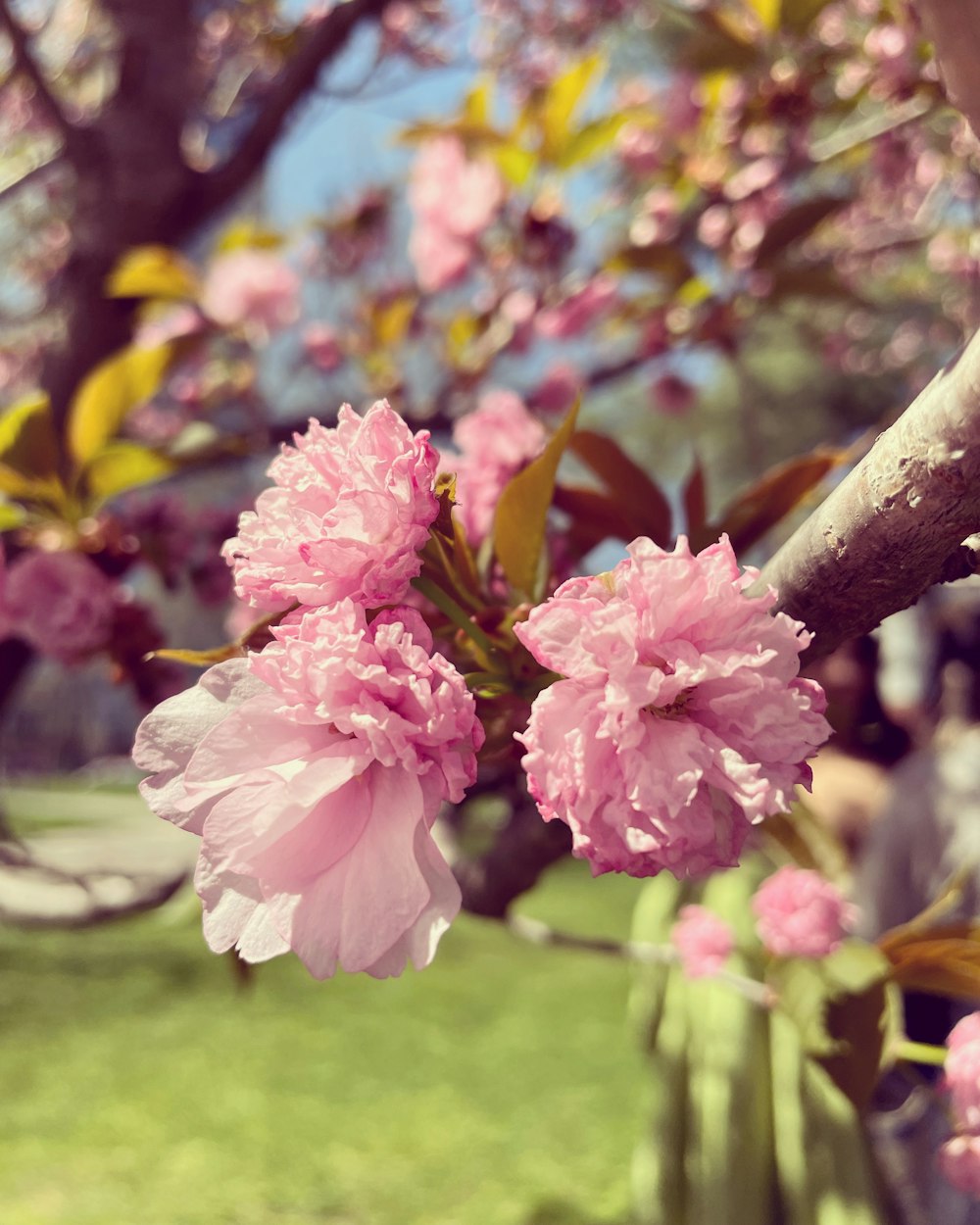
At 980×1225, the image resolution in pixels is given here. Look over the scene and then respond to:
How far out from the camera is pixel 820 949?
2.36 feet

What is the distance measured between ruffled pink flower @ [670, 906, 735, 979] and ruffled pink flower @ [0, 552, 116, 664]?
2.10 ft

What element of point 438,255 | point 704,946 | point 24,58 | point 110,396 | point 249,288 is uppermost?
point 24,58

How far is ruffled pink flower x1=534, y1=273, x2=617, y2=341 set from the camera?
4.33ft

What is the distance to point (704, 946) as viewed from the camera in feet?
3.04

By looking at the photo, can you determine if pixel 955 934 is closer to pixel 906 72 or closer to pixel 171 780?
pixel 171 780

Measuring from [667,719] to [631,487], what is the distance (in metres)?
0.38

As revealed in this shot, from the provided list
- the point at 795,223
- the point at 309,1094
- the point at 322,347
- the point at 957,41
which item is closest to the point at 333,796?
the point at 957,41

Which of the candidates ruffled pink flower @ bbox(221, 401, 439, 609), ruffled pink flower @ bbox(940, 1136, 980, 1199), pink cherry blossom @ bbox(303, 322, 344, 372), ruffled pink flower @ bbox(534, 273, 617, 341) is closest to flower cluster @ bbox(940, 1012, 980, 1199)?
ruffled pink flower @ bbox(940, 1136, 980, 1199)

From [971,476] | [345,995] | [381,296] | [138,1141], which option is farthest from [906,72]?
[345,995]

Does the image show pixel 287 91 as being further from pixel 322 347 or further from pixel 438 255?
pixel 322 347

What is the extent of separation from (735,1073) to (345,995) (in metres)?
1.70

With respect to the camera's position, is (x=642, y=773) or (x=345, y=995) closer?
(x=642, y=773)

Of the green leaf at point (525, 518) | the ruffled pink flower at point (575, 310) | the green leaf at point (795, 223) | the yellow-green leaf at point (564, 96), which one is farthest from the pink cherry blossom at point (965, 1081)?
the yellow-green leaf at point (564, 96)

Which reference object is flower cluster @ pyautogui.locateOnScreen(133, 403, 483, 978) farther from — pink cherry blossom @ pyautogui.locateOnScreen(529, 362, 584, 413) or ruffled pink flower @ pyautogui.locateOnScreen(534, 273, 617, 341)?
pink cherry blossom @ pyautogui.locateOnScreen(529, 362, 584, 413)
